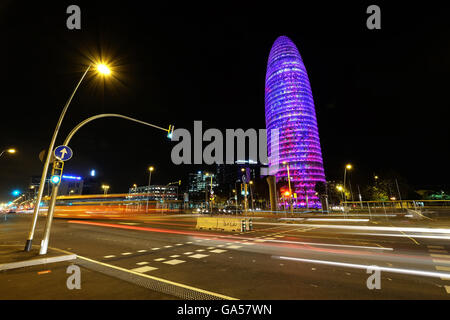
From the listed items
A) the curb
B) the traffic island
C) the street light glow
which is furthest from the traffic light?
the street light glow

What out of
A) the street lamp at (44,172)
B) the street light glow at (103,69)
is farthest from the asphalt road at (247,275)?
the street light glow at (103,69)

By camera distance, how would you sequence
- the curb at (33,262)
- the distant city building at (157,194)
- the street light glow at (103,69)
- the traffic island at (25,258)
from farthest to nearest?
the distant city building at (157,194) → the street light glow at (103,69) → the traffic island at (25,258) → the curb at (33,262)

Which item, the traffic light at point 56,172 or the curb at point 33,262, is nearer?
the curb at point 33,262

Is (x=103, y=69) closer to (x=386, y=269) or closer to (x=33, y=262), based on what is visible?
(x=33, y=262)

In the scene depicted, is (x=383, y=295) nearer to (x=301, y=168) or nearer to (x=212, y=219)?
(x=212, y=219)

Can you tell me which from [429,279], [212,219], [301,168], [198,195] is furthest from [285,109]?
[429,279]

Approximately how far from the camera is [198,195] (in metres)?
112

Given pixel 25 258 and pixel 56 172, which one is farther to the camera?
pixel 56 172

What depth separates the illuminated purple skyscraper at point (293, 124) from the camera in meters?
93.9

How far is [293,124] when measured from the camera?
10000cm

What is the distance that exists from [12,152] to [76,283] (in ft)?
72.8

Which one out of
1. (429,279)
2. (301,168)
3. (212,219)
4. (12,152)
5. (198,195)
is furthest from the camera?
(198,195)

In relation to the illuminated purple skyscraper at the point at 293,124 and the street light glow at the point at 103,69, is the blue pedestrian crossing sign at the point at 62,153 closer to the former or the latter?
the street light glow at the point at 103,69

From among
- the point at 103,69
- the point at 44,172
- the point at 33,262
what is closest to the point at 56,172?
the point at 44,172
